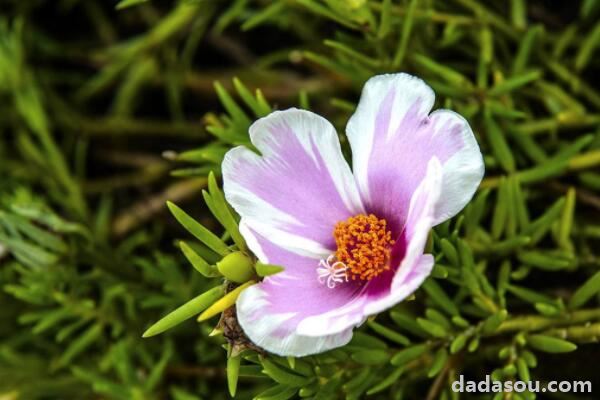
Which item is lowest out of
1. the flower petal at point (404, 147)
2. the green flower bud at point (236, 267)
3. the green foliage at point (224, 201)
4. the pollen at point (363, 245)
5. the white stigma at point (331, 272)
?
the green foliage at point (224, 201)

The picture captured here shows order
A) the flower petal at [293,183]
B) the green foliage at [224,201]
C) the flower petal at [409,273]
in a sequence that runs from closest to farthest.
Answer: the flower petal at [409,273]
the flower petal at [293,183]
the green foliage at [224,201]

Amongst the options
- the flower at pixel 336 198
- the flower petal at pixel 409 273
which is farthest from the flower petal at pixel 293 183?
the flower petal at pixel 409 273

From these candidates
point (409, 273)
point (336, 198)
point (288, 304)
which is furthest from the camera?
point (336, 198)

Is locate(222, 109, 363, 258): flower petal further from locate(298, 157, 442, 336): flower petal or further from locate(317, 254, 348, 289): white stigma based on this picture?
locate(298, 157, 442, 336): flower petal

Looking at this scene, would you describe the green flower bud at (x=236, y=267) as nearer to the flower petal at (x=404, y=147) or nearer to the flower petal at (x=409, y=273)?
the flower petal at (x=409, y=273)

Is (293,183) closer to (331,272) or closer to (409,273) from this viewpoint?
(331,272)

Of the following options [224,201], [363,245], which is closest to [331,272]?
[363,245]

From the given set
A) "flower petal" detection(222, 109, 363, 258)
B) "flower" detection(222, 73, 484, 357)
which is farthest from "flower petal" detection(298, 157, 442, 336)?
"flower petal" detection(222, 109, 363, 258)
